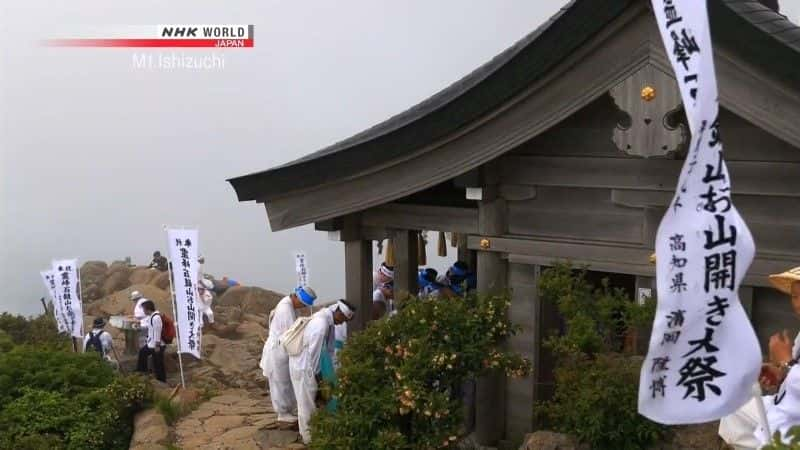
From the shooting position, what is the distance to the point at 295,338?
7270 mm

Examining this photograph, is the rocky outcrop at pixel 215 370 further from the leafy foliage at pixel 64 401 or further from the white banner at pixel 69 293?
the white banner at pixel 69 293

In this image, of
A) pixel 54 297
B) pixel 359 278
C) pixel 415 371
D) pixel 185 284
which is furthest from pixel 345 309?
pixel 54 297

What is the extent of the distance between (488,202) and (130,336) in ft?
35.2

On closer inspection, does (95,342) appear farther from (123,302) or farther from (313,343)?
(123,302)

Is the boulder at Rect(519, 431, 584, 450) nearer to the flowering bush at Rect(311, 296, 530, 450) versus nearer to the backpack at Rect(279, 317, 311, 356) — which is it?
the flowering bush at Rect(311, 296, 530, 450)

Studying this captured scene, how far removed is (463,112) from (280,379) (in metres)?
3.46

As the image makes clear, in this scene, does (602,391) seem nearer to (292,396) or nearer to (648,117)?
(648,117)

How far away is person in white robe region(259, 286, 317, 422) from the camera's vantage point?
7742 millimetres

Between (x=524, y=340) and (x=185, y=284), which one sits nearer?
(x=524, y=340)

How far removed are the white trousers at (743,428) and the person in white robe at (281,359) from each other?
4336mm

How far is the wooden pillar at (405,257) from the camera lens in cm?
732

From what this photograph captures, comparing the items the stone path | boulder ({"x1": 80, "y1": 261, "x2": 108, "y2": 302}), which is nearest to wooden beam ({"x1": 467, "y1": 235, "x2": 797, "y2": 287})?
the stone path

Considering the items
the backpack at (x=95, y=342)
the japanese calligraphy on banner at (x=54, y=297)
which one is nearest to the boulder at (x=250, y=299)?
the japanese calligraphy on banner at (x=54, y=297)

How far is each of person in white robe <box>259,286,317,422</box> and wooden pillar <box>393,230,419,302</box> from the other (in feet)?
3.01
